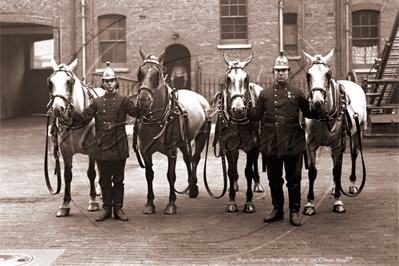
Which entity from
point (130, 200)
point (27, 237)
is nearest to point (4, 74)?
point (130, 200)

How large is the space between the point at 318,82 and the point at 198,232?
2728 millimetres

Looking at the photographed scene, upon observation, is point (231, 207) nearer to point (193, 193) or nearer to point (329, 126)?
point (193, 193)

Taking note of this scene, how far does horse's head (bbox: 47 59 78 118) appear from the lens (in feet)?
24.5

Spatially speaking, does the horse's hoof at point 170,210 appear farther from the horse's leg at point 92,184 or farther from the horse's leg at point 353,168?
the horse's leg at point 353,168

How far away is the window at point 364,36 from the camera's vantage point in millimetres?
23641

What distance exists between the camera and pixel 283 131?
7.58 meters

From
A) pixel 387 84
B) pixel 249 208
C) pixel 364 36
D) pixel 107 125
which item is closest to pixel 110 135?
pixel 107 125

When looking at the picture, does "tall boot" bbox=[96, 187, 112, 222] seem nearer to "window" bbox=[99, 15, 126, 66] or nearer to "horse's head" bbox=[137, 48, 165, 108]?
"horse's head" bbox=[137, 48, 165, 108]

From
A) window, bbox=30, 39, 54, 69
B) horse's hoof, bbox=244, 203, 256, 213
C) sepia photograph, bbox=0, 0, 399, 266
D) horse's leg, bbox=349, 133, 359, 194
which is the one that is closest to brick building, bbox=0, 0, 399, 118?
sepia photograph, bbox=0, 0, 399, 266

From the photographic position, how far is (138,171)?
13148mm

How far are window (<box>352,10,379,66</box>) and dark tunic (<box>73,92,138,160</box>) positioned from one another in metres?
18.1

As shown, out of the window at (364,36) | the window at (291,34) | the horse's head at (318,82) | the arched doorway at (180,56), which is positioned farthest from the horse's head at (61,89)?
the window at (364,36)

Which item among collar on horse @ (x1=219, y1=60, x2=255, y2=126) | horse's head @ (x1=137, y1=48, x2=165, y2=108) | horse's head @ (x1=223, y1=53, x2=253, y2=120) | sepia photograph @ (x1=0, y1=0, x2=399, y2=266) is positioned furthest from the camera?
collar on horse @ (x1=219, y1=60, x2=255, y2=126)

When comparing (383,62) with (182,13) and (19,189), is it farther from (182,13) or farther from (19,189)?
(19,189)
